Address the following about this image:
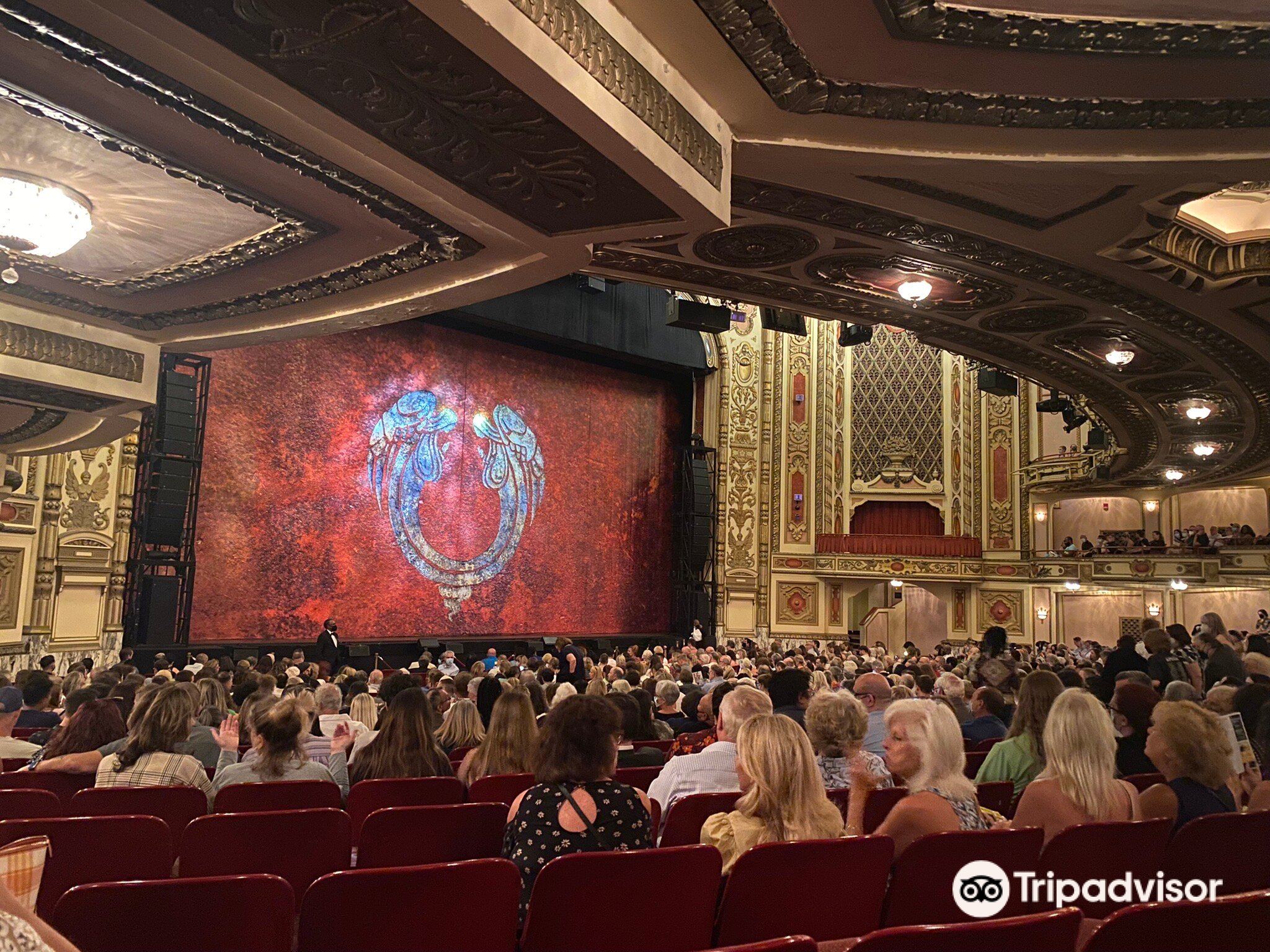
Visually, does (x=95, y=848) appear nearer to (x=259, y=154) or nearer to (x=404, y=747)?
(x=404, y=747)

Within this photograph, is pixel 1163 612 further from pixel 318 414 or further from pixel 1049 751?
pixel 1049 751

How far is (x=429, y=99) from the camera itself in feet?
11.1

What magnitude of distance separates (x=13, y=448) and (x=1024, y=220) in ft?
30.6

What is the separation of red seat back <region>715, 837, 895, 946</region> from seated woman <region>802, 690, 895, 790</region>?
1213 millimetres

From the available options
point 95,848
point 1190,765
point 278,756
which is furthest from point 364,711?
point 1190,765

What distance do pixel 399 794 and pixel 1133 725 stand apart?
343cm

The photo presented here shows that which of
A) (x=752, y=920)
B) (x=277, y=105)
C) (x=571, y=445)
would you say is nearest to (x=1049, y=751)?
(x=752, y=920)

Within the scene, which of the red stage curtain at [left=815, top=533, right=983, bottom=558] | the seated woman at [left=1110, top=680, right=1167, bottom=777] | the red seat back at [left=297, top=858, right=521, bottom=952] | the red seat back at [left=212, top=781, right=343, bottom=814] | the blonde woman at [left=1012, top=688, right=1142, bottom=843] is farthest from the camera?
the red stage curtain at [left=815, top=533, right=983, bottom=558]

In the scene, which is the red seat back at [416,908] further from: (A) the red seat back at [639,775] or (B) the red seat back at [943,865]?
(A) the red seat back at [639,775]

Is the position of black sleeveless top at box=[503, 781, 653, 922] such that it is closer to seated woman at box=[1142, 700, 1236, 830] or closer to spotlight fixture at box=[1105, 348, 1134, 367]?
seated woman at box=[1142, 700, 1236, 830]

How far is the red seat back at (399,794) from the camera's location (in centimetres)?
365

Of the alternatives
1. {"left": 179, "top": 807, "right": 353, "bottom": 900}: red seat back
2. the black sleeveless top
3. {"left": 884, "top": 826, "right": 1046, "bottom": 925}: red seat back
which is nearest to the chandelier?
{"left": 179, "top": 807, "right": 353, "bottom": 900}: red seat back

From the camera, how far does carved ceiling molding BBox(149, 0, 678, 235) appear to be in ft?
9.52

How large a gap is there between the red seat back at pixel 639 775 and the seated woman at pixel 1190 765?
6.48 ft
